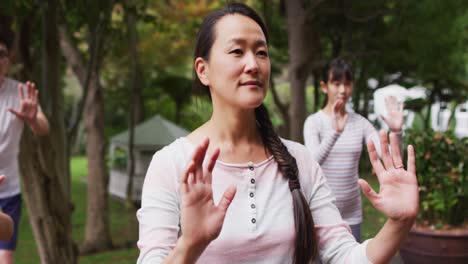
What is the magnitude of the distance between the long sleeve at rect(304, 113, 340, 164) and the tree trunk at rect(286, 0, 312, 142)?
2.55 m

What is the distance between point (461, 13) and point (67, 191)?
384 centimetres

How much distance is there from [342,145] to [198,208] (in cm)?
209

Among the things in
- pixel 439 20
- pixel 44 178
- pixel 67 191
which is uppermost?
pixel 439 20

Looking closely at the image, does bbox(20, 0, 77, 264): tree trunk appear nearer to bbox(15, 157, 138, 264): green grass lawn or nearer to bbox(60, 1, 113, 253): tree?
bbox(15, 157, 138, 264): green grass lawn

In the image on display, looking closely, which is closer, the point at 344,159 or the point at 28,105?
the point at 28,105

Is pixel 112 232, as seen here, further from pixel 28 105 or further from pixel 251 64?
pixel 251 64

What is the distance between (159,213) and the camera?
1.35 meters

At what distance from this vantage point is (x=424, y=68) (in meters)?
7.31

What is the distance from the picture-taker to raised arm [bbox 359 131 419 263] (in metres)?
1.30

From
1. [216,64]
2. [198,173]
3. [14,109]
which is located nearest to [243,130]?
[216,64]

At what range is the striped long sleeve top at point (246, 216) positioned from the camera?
1350mm

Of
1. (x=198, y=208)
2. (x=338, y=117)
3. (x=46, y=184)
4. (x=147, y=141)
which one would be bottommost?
(x=147, y=141)

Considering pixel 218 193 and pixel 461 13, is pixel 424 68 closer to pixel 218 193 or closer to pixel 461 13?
pixel 461 13

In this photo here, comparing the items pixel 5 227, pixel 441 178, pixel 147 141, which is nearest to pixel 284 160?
pixel 5 227
